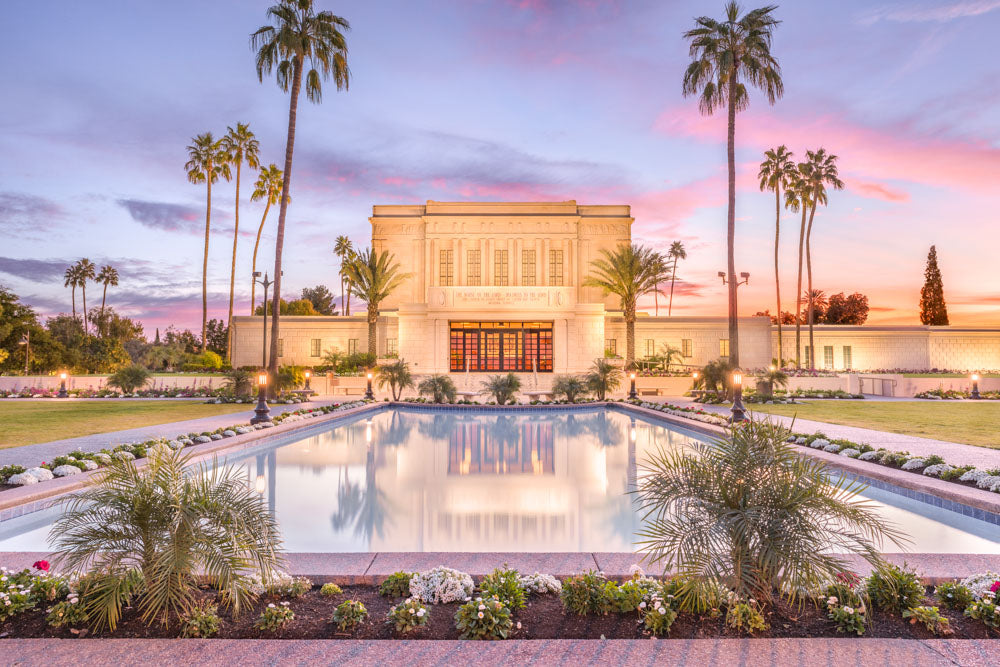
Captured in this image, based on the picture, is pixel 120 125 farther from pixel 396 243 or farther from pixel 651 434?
pixel 651 434

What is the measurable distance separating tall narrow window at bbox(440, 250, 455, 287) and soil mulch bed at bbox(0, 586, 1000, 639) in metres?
33.1

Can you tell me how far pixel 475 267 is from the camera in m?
35.8

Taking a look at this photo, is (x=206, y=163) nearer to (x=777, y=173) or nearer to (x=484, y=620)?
(x=777, y=173)

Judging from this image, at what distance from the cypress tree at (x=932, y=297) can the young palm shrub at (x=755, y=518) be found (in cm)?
6257

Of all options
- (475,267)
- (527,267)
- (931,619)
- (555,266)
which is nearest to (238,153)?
(475,267)

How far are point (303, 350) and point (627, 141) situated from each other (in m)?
22.2

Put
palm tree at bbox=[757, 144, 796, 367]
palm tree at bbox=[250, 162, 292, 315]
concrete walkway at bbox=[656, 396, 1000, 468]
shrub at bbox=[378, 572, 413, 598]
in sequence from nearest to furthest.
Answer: shrub at bbox=[378, 572, 413, 598], concrete walkway at bbox=[656, 396, 1000, 468], palm tree at bbox=[757, 144, 796, 367], palm tree at bbox=[250, 162, 292, 315]

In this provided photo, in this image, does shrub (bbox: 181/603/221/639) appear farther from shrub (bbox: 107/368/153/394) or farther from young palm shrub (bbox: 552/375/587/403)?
shrub (bbox: 107/368/153/394)

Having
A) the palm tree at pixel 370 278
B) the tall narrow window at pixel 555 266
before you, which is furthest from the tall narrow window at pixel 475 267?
the palm tree at pixel 370 278

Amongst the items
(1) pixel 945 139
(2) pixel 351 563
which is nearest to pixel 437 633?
(2) pixel 351 563

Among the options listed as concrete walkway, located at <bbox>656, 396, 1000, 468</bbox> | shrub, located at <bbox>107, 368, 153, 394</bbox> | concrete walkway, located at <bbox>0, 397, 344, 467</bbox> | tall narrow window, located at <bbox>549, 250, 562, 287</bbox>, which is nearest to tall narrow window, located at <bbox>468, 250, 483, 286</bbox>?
tall narrow window, located at <bbox>549, 250, 562, 287</bbox>

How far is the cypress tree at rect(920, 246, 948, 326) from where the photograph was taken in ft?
171

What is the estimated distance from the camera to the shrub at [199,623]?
2787 mm

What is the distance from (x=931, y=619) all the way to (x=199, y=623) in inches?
145
